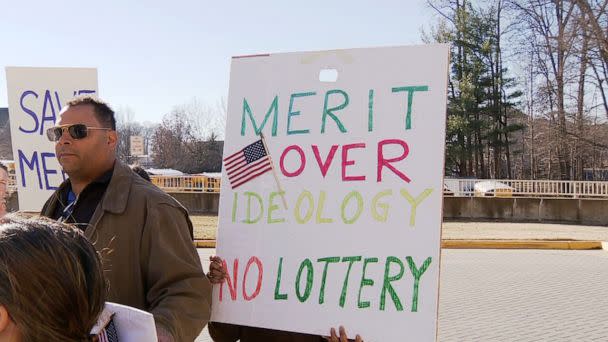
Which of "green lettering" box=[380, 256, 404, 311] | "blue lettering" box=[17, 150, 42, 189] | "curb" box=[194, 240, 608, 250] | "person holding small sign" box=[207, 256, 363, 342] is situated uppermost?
"blue lettering" box=[17, 150, 42, 189]

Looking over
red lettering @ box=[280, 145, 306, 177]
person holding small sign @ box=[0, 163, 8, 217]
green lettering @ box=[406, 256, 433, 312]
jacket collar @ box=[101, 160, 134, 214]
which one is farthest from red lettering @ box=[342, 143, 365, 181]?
person holding small sign @ box=[0, 163, 8, 217]

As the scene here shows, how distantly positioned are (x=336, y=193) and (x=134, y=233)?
734mm

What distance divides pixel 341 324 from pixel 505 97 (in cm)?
3478

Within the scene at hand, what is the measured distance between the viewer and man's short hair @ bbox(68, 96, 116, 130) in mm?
2551

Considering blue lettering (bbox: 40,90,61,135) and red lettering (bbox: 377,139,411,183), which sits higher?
blue lettering (bbox: 40,90,61,135)

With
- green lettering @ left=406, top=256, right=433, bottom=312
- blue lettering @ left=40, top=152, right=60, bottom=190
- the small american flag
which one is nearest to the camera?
green lettering @ left=406, top=256, right=433, bottom=312

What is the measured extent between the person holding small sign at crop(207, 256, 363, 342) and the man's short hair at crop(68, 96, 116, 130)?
652 mm

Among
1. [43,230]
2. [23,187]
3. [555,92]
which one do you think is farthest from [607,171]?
[43,230]

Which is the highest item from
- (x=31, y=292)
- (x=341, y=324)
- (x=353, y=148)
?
(x=353, y=148)

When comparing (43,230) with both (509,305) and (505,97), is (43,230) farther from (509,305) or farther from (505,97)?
(505,97)

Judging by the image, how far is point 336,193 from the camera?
255 cm

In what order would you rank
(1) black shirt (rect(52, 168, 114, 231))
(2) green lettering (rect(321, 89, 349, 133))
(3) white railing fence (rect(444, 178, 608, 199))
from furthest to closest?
(3) white railing fence (rect(444, 178, 608, 199)) < (2) green lettering (rect(321, 89, 349, 133)) < (1) black shirt (rect(52, 168, 114, 231))

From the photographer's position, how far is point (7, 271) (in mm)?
1241

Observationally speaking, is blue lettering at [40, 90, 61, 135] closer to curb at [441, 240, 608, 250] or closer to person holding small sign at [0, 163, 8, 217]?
person holding small sign at [0, 163, 8, 217]
